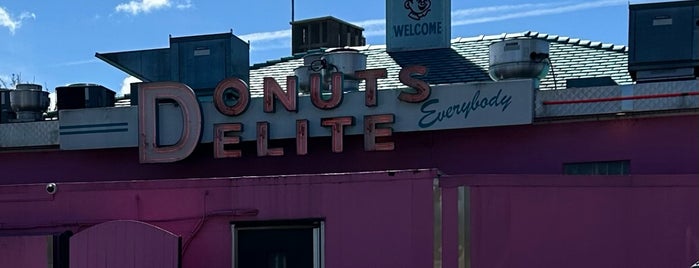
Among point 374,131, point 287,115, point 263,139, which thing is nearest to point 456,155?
point 374,131

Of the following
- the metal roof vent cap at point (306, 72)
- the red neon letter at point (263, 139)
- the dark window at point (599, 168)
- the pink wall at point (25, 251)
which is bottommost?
the pink wall at point (25, 251)

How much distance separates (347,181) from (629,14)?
629cm

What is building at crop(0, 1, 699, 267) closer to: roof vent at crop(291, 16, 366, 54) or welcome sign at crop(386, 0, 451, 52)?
welcome sign at crop(386, 0, 451, 52)

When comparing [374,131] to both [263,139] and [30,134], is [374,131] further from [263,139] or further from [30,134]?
[30,134]

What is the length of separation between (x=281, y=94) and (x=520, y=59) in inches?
168

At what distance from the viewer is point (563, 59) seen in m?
17.8

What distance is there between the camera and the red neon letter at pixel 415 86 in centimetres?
1468

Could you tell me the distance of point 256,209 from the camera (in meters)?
12.7

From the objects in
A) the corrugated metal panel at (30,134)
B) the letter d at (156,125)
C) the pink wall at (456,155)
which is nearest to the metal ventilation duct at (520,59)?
the pink wall at (456,155)

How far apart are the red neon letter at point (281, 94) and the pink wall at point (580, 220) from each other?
4378 mm

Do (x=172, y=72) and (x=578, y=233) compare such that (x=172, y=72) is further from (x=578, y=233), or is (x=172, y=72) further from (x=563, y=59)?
(x=578, y=233)

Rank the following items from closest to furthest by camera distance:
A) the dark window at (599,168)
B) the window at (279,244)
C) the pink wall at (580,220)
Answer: the pink wall at (580,220), the window at (279,244), the dark window at (599,168)

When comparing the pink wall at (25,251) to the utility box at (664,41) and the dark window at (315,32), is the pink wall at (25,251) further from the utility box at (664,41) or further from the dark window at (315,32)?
the dark window at (315,32)

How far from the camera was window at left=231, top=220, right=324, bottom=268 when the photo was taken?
12469 millimetres
